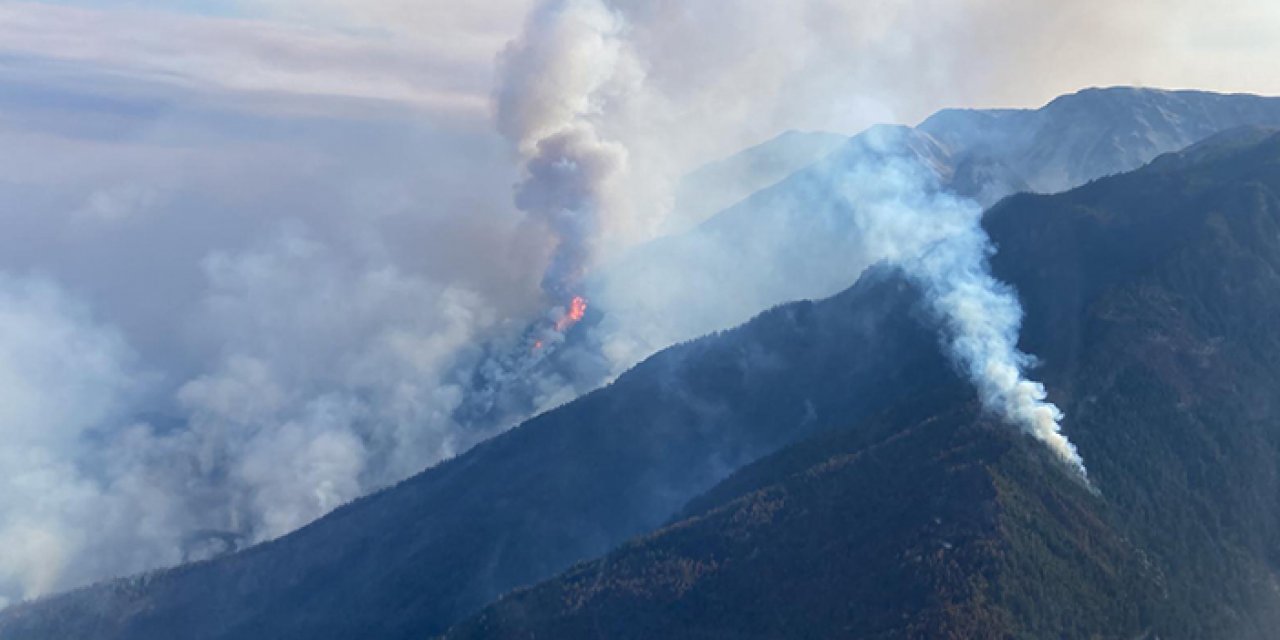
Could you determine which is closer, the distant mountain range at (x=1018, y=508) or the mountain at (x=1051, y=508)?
the mountain at (x=1051, y=508)

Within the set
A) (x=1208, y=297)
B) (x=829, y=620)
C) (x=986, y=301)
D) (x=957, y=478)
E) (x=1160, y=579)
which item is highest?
(x=986, y=301)

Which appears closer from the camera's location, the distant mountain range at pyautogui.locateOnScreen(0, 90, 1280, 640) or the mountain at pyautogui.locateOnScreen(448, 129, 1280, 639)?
the mountain at pyautogui.locateOnScreen(448, 129, 1280, 639)

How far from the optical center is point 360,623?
19525 centimetres

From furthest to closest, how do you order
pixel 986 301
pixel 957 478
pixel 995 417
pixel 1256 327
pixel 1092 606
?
pixel 986 301, pixel 1256 327, pixel 995 417, pixel 957 478, pixel 1092 606

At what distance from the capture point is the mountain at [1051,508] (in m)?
132

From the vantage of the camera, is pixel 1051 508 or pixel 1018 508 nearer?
pixel 1018 508

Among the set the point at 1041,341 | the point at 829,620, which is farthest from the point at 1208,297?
the point at 829,620

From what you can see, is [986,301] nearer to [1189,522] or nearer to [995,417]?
[995,417]

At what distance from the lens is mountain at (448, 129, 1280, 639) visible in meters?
132

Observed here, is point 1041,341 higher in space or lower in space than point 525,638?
higher

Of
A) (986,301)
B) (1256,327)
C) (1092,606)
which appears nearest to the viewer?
(1092,606)

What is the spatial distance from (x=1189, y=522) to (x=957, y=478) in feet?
88.0

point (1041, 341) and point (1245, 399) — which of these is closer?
point (1245, 399)

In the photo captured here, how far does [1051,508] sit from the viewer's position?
142m
